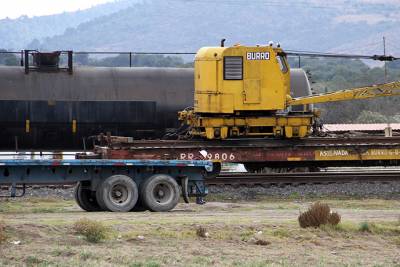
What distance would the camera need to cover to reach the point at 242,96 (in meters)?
29.2

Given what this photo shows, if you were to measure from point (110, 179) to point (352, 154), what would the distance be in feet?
31.2

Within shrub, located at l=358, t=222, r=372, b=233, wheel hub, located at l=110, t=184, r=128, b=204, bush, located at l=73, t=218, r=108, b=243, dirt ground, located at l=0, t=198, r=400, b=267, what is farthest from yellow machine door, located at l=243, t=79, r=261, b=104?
bush, located at l=73, t=218, r=108, b=243

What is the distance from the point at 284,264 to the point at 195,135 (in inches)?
573

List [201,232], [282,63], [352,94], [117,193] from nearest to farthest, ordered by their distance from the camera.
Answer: [201,232] < [117,193] < [282,63] < [352,94]

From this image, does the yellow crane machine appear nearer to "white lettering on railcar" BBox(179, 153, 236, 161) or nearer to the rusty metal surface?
the rusty metal surface

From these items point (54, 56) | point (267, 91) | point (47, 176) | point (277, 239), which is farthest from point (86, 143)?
point (277, 239)

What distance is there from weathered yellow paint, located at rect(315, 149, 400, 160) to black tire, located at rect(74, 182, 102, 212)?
27.7 ft

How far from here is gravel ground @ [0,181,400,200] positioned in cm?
2802

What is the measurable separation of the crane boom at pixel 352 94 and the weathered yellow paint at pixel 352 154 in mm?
1606

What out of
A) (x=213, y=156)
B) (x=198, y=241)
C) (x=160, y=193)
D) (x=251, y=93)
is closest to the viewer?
(x=198, y=241)

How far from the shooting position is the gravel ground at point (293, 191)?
2802cm

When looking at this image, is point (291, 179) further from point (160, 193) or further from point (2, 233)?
point (2, 233)

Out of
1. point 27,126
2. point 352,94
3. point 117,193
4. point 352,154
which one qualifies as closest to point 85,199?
point 117,193

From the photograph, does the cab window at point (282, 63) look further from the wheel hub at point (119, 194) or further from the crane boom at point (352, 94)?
the wheel hub at point (119, 194)
